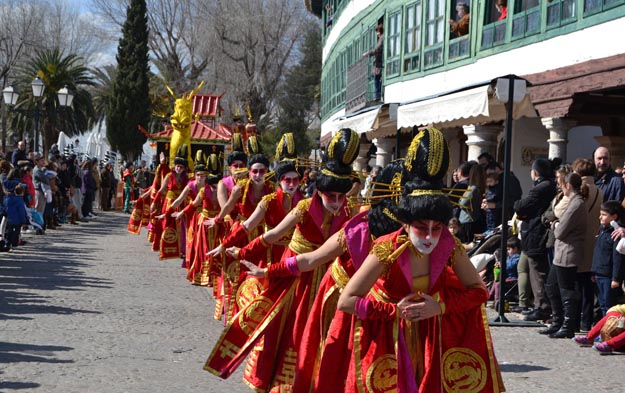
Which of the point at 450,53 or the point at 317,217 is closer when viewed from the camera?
the point at 317,217

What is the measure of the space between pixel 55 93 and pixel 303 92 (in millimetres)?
20810

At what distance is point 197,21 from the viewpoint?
6216 cm

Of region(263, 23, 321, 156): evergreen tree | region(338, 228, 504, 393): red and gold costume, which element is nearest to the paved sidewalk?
region(338, 228, 504, 393): red and gold costume

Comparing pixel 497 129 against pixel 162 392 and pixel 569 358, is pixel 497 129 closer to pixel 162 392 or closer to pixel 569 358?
pixel 569 358

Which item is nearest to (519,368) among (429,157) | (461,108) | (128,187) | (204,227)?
(429,157)

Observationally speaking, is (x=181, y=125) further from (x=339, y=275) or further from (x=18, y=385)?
(x=339, y=275)

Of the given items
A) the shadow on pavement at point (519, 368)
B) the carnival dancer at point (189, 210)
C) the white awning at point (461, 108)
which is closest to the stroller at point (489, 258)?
the white awning at point (461, 108)

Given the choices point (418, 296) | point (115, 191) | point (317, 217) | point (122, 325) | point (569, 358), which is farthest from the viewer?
point (115, 191)

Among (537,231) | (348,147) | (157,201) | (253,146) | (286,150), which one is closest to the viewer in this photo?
(348,147)

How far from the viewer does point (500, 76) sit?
44.7 ft

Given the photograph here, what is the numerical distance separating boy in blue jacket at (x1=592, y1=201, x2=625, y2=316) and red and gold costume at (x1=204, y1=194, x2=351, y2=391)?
3.78m

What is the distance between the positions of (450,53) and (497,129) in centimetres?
287

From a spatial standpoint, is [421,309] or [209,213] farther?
[209,213]

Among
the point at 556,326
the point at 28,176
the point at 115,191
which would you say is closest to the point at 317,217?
the point at 556,326
